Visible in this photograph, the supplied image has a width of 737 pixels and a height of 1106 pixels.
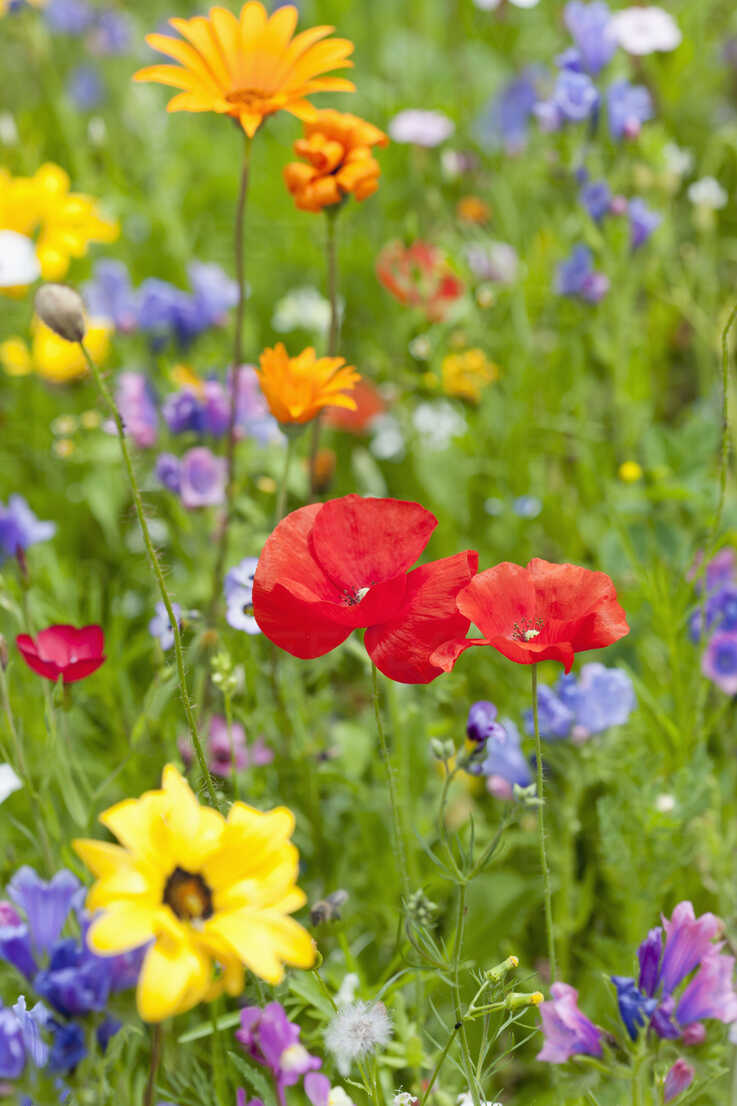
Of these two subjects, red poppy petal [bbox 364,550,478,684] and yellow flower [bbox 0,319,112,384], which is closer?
red poppy petal [bbox 364,550,478,684]

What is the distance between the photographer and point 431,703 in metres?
1.13

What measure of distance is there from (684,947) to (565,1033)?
9 centimetres

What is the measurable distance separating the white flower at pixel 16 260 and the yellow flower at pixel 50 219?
0.02 meters

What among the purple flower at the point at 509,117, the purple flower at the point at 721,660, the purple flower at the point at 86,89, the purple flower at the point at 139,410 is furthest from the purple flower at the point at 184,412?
the purple flower at the point at 86,89

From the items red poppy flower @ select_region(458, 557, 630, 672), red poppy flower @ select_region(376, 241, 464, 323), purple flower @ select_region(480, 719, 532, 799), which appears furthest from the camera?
red poppy flower @ select_region(376, 241, 464, 323)

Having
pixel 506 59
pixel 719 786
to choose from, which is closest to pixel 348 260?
pixel 506 59

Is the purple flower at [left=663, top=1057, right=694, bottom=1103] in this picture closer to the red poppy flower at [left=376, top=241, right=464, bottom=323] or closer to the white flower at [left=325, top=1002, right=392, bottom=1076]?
the white flower at [left=325, top=1002, right=392, bottom=1076]

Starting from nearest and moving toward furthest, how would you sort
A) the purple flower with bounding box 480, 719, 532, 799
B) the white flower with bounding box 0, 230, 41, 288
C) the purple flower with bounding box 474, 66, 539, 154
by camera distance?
the purple flower with bounding box 480, 719, 532, 799
the white flower with bounding box 0, 230, 41, 288
the purple flower with bounding box 474, 66, 539, 154

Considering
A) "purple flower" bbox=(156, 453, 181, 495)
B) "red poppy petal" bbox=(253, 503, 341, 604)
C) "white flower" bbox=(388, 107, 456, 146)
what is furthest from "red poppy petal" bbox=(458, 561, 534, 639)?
"white flower" bbox=(388, 107, 456, 146)

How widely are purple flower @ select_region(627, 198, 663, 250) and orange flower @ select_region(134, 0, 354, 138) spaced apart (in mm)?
720

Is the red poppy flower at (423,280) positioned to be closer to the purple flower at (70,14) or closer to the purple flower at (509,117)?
the purple flower at (509,117)

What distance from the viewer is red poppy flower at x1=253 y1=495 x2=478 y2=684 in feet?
2.04

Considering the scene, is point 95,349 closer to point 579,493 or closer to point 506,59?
point 579,493

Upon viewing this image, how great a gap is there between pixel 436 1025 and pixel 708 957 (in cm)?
34
